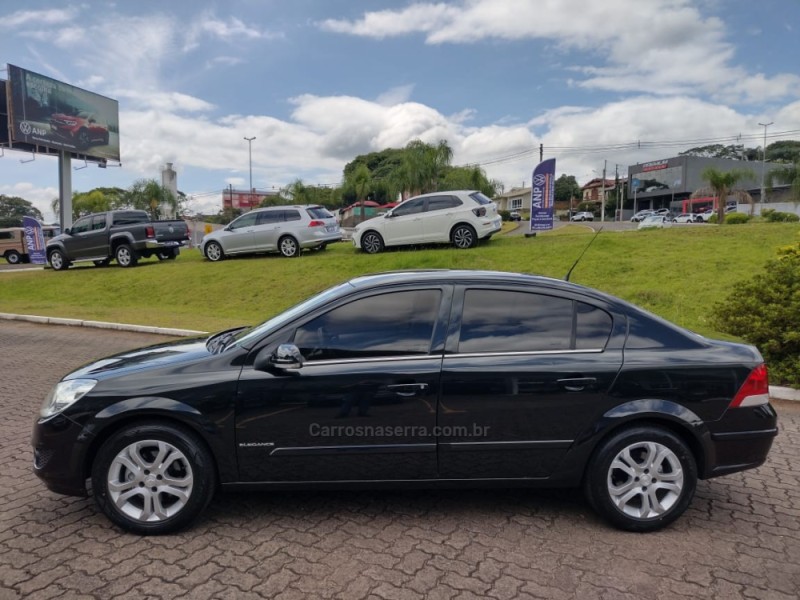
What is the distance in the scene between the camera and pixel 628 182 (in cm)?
8394

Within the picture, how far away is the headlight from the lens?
3357mm

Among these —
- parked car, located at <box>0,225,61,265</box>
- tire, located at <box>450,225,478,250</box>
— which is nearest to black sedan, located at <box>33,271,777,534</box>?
tire, located at <box>450,225,478,250</box>

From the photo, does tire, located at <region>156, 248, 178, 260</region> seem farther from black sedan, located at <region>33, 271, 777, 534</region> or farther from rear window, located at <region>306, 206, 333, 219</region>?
black sedan, located at <region>33, 271, 777, 534</region>

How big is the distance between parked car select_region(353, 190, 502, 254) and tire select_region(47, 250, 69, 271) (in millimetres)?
11208

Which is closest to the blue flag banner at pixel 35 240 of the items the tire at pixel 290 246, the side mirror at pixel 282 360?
the tire at pixel 290 246

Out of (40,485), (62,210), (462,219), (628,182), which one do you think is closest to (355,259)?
(462,219)

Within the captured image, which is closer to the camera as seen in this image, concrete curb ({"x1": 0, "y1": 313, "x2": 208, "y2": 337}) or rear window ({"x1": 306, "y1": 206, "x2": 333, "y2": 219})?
concrete curb ({"x1": 0, "y1": 313, "x2": 208, "y2": 337})

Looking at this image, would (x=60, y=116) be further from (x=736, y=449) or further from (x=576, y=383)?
(x=736, y=449)

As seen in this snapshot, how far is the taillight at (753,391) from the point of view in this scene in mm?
3451

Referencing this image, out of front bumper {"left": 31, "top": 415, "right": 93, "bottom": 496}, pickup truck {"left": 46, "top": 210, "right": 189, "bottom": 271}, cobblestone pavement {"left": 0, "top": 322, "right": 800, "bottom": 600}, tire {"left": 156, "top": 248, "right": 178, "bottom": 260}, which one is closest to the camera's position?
cobblestone pavement {"left": 0, "top": 322, "right": 800, "bottom": 600}

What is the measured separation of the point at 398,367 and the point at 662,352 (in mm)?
1602

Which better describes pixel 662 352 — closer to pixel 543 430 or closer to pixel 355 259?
pixel 543 430

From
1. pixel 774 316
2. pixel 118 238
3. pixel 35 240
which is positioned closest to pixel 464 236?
pixel 774 316

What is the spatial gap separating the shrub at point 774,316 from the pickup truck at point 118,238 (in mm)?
17352
